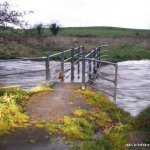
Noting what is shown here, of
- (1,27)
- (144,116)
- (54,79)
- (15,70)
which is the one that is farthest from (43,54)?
(144,116)

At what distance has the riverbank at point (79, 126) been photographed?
7.99 meters

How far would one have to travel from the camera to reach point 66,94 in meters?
11.6

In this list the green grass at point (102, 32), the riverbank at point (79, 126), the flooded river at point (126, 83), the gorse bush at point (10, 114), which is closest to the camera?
the riverbank at point (79, 126)

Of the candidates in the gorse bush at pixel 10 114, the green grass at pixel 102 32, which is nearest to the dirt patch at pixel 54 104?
the gorse bush at pixel 10 114

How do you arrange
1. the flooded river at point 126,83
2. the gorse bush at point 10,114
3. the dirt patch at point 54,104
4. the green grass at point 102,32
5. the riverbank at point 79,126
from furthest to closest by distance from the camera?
1. the green grass at point 102,32
2. the flooded river at point 126,83
3. the dirt patch at point 54,104
4. the gorse bush at point 10,114
5. the riverbank at point 79,126

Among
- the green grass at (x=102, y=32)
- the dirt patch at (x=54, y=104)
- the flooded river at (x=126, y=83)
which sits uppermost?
the dirt patch at (x=54, y=104)

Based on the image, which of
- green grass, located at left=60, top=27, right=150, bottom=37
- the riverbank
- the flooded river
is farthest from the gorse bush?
green grass, located at left=60, top=27, right=150, bottom=37

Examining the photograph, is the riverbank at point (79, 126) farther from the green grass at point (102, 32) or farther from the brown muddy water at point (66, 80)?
the green grass at point (102, 32)

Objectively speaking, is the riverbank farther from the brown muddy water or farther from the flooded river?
the flooded river

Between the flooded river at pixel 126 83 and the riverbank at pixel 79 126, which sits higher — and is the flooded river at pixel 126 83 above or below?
below

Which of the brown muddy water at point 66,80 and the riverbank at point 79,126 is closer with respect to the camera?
the brown muddy water at point 66,80

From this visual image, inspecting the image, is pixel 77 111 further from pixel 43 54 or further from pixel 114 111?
pixel 43 54

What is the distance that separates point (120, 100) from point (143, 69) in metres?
11.7

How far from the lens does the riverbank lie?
799cm
